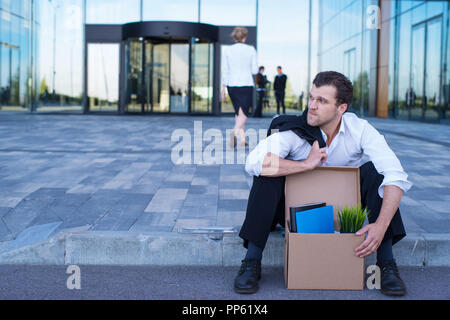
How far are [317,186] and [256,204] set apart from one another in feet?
1.20

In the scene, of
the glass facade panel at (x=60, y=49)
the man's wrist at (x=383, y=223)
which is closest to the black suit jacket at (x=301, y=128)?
the man's wrist at (x=383, y=223)

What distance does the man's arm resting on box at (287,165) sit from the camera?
284cm

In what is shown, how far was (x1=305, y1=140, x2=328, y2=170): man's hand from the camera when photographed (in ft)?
9.30

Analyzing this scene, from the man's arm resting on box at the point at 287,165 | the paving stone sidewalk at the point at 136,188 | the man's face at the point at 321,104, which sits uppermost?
the man's face at the point at 321,104

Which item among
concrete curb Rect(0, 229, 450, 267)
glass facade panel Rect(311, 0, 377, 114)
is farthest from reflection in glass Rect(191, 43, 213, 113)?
concrete curb Rect(0, 229, 450, 267)

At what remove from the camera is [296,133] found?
2980 millimetres

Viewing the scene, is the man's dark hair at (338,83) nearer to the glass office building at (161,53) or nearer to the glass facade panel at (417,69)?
the glass facade panel at (417,69)

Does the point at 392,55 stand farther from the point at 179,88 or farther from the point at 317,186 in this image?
the point at 317,186

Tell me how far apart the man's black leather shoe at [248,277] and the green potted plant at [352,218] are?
511 mm

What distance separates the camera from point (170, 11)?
19.6 m

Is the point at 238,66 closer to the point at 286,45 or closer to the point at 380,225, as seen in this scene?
the point at 380,225

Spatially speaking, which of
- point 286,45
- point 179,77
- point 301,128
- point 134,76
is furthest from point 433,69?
point 301,128

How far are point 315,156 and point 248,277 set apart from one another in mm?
747

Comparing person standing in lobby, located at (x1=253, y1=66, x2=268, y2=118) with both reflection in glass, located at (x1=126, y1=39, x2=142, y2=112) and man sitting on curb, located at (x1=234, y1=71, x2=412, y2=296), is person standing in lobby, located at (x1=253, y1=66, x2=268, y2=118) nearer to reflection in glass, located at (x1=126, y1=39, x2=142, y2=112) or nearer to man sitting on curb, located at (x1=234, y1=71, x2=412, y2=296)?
reflection in glass, located at (x1=126, y1=39, x2=142, y2=112)
